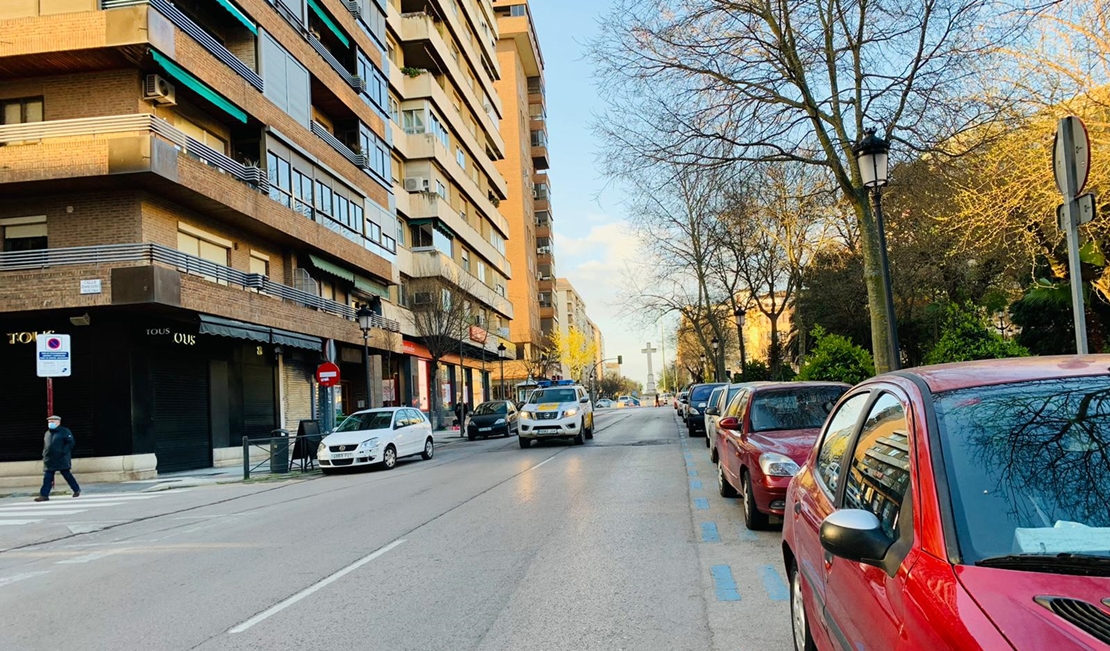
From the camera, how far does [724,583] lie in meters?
6.35

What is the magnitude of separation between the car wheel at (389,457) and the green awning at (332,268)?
1141 cm

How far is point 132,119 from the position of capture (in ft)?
63.7

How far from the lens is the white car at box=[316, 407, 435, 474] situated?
18.8m

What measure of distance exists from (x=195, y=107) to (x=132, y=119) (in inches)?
149

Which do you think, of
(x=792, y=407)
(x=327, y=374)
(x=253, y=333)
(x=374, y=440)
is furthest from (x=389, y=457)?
(x=792, y=407)

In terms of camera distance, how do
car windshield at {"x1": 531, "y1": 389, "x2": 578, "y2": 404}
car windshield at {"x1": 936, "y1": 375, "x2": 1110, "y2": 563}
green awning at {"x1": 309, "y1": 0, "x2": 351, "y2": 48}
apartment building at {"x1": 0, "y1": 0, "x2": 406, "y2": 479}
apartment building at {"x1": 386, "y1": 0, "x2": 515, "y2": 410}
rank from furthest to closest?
apartment building at {"x1": 386, "y1": 0, "x2": 515, "y2": 410} → green awning at {"x1": 309, "y1": 0, "x2": 351, "y2": 48} → car windshield at {"x1": 531, "y1": 389, "x2": 578, "y2": 404} → apartment building at {"x1": 0, "y1": 0, "x2": 406, "y2": 479} → car windshield at {"x1": 936, "y1": 375, "x2": 1110, "y2": 563}

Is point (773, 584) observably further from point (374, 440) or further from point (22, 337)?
point (22, 337)

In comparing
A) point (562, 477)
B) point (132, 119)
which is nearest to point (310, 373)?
point (132, 119)

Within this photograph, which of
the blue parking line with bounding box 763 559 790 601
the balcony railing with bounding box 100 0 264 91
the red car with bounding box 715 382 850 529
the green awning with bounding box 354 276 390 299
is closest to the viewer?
the blue parking line with bounding box 763 559 790 601

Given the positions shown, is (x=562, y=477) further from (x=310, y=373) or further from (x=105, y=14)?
(x=310, y=373)

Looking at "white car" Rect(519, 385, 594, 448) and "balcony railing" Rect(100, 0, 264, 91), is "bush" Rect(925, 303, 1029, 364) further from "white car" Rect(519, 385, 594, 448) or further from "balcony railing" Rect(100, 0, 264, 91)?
"balcony railing" Rect(100, 0, 264, 91)

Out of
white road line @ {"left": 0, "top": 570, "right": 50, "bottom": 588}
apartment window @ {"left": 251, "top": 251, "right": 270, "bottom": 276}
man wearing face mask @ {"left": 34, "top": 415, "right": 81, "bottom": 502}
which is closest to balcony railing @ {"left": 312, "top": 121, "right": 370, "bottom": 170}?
apartment window @ {"left": 251, "top": 251, "right": 270, "bottom": 276}

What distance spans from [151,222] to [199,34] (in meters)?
5.58

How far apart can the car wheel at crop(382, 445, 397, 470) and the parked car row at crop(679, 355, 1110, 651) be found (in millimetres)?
16538
